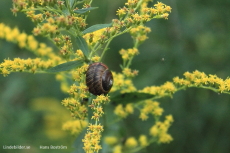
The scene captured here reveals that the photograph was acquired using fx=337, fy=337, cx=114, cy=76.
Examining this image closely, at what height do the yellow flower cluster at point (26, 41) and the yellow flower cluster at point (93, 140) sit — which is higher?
the yellow flower cluster at point (26, 41)

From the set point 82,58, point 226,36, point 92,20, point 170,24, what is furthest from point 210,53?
point 82,58

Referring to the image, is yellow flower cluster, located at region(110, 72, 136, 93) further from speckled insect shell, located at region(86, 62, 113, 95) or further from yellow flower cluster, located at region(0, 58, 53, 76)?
yellow flower cluster, located at region(0, 58, 53, 76)

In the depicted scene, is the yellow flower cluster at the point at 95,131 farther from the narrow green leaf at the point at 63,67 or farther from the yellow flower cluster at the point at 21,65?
the yellow flower cluster at the point at 21,65

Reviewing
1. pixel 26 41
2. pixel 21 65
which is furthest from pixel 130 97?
pixel 26 41

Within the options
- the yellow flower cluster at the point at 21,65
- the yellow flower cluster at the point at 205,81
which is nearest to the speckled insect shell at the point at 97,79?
the yellow flower cluster at the point at 21,65

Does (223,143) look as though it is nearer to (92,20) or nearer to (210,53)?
(210,53)
